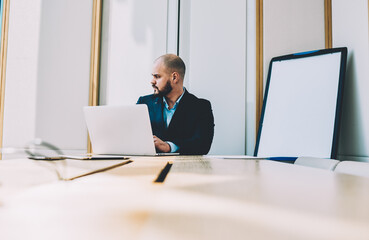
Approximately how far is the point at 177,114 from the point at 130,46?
1.23 m

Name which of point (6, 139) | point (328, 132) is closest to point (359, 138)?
point (328, 132)

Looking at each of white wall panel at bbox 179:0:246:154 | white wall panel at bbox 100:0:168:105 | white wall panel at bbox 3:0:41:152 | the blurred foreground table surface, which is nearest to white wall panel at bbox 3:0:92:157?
white wall panel at bbox 3:0:41:152

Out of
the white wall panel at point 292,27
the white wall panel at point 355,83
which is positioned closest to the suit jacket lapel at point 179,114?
the white wall panel at point 292,27

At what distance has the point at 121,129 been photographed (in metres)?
1.44

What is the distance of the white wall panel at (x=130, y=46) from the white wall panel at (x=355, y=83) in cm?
178

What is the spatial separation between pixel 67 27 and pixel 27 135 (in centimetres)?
127

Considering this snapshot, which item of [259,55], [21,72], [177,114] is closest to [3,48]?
[21,72]

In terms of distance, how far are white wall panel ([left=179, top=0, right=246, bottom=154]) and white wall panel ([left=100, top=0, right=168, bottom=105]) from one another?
37 centimetres

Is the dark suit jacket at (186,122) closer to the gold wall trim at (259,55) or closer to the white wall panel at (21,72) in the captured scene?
the gold wall trim at (259,55)

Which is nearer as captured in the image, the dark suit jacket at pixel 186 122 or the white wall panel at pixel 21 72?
the dark suit jacket at pixel 186 122

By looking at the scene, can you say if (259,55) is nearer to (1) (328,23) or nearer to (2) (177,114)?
(1) (328,23)

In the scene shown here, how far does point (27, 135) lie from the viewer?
127 inches

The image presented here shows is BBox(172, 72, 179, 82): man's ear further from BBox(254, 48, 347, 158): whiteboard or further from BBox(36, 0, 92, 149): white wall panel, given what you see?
BBox(36, 0, 92, 149): white wall panel

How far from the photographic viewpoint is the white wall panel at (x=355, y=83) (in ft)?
7.75
